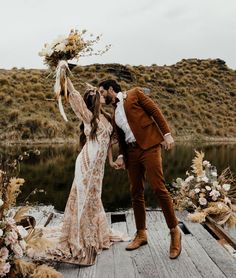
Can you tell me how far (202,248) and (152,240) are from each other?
2.08 feet

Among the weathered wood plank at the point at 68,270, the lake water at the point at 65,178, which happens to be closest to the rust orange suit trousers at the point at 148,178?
the weathered wood plank at the point at 68,270

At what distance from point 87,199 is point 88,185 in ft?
0.46

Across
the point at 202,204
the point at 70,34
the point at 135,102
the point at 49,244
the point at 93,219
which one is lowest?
the point at 202,204

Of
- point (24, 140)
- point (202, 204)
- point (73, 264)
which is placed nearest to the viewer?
point (73, 264)

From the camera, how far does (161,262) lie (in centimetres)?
502

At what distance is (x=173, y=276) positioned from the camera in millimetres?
4602

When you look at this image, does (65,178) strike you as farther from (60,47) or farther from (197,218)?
(60,47)


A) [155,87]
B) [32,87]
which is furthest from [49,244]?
[155,87]

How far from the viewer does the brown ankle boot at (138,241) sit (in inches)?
216

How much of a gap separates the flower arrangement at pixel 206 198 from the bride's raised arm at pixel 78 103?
7.63 feet

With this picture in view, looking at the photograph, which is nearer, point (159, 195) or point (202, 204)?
point (159, 195)

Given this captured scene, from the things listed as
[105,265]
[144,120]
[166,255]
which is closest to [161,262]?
[166,255]

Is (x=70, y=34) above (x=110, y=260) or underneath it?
above

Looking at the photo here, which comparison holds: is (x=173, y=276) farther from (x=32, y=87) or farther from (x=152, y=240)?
(x=32, y=87)
